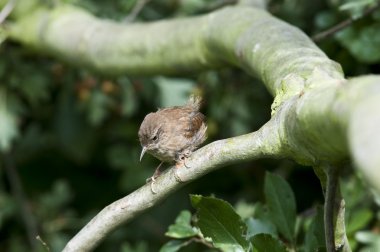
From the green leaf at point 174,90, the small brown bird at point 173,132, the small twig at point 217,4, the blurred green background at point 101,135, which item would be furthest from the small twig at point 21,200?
the small brown bird at point 173,132

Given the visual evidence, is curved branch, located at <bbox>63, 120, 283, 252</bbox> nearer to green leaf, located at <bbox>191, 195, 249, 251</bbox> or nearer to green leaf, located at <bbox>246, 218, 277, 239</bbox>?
green leaf, located at <bbox>191, 195, 249, 251</bbox>

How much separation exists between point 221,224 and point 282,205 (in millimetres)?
455

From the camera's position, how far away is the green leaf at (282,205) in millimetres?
2693

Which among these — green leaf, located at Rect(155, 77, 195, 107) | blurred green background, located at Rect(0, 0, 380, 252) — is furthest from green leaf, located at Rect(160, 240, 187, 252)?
green leaf, located at Rect(155, 77, 195, 107)

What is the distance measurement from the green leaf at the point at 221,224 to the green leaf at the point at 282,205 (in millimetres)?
399

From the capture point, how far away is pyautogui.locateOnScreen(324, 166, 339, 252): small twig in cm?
182

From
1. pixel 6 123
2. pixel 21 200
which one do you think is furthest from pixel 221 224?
pixel 21 200

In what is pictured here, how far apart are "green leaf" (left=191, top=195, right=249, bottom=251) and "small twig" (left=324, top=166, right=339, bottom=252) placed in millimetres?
405

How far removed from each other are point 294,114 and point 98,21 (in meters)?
2.83

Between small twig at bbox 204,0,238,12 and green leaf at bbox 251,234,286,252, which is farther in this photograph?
small twig at bbox 204,0,238,12

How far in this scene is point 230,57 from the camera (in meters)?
3.51

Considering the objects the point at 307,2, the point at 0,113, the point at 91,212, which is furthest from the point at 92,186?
the point at 307,2

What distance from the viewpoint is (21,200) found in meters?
5.39

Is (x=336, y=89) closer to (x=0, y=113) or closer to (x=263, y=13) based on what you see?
(x=263, y=13)
